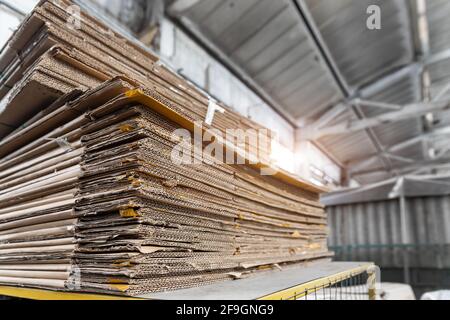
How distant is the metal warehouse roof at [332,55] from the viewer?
19.9 ft

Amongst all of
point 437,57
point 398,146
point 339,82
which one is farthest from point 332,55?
point 398,146

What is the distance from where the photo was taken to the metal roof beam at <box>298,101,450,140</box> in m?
8.10

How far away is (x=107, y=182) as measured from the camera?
1.77 m

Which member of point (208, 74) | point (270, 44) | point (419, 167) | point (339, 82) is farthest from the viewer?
point (419, 167)

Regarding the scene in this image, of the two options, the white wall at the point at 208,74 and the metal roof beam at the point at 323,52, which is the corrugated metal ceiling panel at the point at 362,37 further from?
the white wall at the point at 208,74

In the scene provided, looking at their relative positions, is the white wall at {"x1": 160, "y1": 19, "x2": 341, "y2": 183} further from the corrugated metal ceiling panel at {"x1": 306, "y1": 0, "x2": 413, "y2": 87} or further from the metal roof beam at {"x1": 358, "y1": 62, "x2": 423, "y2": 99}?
the metal roof beam at {"x1": 358, "y1": 62, "x2": 423, "y2": 99}

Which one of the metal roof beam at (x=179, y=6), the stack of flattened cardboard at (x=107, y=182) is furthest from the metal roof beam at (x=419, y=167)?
the stack of flattened cardboard at (x=107, y=182)

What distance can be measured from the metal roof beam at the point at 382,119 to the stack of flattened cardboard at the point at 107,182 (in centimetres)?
685

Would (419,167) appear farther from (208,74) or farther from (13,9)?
(13,9)

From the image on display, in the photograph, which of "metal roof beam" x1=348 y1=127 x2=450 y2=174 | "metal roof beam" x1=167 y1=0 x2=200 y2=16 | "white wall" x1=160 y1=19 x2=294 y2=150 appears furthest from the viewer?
"metal roof beam" x1=348 y1=127 x2=450 y2=174

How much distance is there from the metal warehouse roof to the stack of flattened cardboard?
3.50m

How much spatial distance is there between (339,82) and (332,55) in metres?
1.34

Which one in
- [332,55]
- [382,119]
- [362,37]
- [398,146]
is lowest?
[382,119]

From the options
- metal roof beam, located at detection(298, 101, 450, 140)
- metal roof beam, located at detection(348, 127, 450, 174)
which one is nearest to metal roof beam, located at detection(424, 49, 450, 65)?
metal roof beam, located at detection(298, 101, 450, 140)
